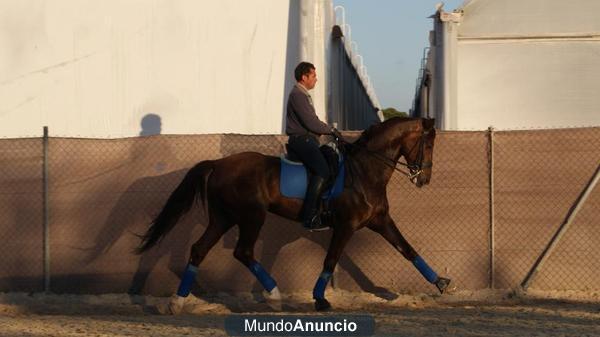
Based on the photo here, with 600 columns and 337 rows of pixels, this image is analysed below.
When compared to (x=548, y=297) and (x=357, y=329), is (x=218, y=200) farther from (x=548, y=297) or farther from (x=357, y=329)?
(x=548, y=297)

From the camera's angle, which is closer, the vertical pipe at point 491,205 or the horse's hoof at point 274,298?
the horse's hoof at point 274,298

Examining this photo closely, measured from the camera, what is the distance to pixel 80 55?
49.6 feet

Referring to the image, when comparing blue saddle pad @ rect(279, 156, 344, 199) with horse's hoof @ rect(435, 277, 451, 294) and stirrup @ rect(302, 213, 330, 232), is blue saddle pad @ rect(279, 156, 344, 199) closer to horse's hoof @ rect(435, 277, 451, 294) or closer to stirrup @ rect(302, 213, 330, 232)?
stirrup @ rect(302, 213, 330, 232)

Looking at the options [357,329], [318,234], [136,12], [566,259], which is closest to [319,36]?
[136,12]

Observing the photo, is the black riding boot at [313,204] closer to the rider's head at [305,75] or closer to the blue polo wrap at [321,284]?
the blue polo wrap at [321,284]

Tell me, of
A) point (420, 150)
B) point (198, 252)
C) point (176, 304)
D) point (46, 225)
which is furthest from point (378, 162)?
point (46, 225)

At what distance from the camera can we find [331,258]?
426 inches

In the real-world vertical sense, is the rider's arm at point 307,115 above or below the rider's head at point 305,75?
below

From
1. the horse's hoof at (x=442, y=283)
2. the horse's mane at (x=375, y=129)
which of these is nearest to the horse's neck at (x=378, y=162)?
the horse's mane at (x=375, y=129)

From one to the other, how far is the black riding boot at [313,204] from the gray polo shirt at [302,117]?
51 cm

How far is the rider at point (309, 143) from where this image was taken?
34.9 feet

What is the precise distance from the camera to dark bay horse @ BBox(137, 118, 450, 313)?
10.8 metres

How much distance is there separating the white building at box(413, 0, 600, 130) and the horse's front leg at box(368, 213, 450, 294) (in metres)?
5.03

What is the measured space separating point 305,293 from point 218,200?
6.11 ft
